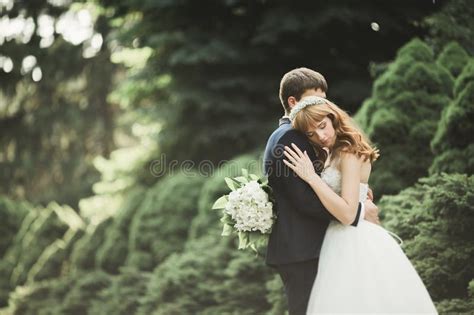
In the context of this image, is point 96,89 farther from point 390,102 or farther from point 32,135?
point 390,102

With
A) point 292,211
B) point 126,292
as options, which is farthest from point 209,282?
point 292,211

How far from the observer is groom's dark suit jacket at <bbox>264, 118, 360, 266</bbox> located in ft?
12.3

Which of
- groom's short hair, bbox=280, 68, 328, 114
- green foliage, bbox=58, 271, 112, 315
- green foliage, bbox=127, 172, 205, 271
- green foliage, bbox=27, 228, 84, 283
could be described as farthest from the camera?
green foliage, bbox=27, 228, 84, 283

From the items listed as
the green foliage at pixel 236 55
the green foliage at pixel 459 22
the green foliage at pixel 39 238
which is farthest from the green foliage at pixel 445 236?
the green foliage at pixel 39 238

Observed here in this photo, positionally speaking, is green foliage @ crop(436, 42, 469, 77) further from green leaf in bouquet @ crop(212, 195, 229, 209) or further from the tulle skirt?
the tulle skirt

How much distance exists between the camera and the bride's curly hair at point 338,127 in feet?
12.6

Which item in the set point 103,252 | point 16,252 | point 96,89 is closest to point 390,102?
point 103,252

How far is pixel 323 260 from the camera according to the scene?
12.4ft

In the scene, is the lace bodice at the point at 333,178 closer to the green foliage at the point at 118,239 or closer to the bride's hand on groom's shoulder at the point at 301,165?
the bride's hand on groom's shoulder at the point at 301,165

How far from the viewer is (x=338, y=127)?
12.8ft

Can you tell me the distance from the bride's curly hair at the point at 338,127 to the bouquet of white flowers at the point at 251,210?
546 millimetres

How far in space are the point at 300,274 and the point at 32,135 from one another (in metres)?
19.4

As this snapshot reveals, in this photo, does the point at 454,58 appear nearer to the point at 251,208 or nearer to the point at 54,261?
the point at 251,208

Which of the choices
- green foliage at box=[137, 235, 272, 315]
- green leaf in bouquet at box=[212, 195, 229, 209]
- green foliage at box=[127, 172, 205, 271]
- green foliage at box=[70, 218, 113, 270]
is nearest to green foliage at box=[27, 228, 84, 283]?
green foliage at box=[70, 218, 113, 270]
